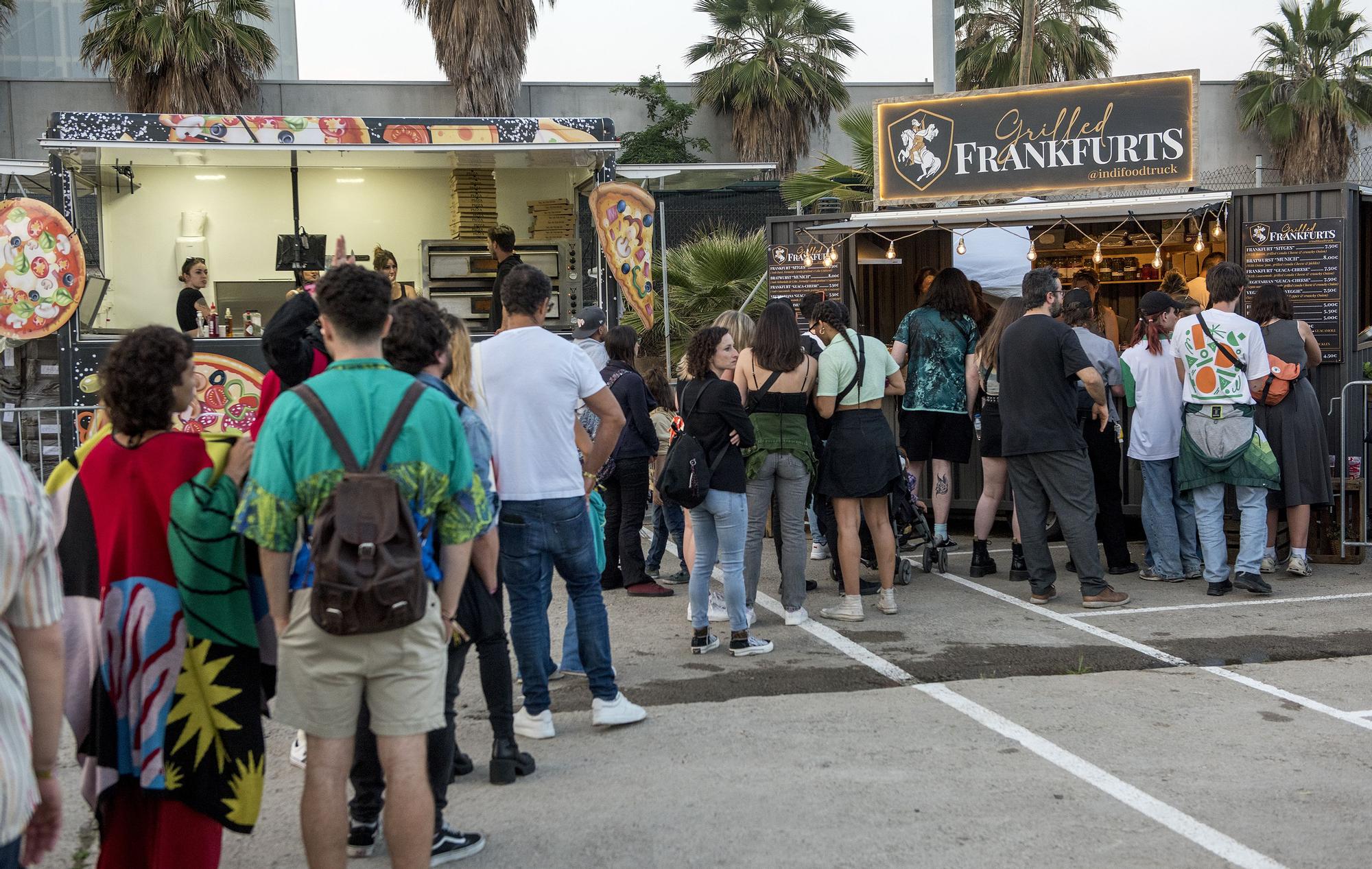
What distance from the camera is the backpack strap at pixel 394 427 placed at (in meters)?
3.23

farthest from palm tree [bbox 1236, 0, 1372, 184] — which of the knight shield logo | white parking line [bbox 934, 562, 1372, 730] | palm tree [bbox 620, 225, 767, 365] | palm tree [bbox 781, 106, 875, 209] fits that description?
white parking line [bbox 934, 562, 1372, 730]

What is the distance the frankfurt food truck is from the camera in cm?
967

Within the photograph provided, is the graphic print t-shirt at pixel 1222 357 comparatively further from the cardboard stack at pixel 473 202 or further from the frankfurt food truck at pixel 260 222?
the cardboard stack at pixel 473 202

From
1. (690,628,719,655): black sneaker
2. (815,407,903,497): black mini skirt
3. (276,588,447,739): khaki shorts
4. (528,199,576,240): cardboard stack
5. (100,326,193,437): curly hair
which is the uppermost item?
(528,199,576,240): cardboard stack

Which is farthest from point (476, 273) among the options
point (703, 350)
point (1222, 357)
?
point (1222, 357)

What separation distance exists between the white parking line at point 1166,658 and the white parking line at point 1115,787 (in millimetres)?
1281

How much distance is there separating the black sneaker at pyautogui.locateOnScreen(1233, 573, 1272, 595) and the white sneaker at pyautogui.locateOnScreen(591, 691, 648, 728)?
4.31m

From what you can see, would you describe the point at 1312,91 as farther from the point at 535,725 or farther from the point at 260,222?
the point at 535,725

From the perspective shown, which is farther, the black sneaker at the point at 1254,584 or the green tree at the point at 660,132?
the green tree at the point at 660,132

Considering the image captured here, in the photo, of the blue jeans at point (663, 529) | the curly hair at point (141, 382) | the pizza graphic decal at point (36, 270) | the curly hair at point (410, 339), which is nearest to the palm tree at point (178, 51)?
the pizza graphic decal at point (36, 270)

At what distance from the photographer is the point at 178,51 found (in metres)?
23.2

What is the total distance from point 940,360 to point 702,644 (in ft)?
10.5

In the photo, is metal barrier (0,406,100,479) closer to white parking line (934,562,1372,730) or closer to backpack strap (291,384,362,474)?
white parking line (934,562,1372,730)

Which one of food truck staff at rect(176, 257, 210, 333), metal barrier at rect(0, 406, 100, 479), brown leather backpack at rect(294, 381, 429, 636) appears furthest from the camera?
food truck staff at rect(176, 257, 210, 333)
